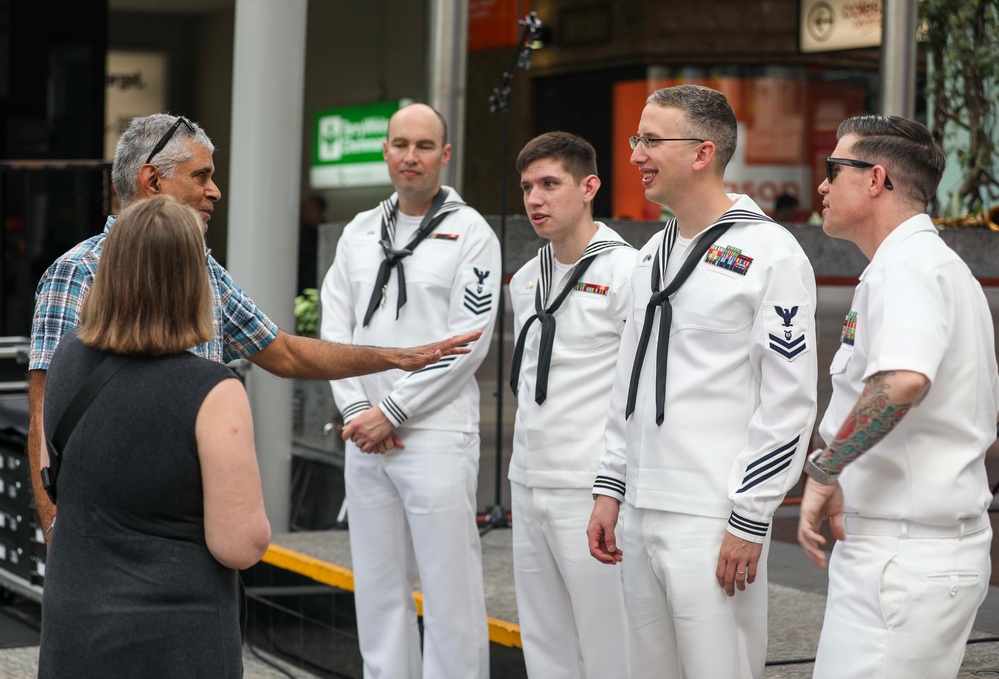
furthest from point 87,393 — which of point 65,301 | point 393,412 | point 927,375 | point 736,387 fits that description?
point 393,412

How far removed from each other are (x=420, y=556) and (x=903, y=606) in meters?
2.24

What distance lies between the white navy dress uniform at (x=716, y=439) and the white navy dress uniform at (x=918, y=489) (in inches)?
11.9

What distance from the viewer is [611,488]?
3406 mm

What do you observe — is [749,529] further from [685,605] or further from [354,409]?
[354,409]

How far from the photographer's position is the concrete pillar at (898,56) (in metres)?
8.79

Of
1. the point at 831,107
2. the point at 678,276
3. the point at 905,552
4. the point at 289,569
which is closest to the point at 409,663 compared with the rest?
the point at 289,569

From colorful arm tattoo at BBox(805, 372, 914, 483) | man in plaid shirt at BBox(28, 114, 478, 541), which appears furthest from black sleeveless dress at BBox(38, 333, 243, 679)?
colorful arm tattoo at BBox(805, 372, 914, 483)

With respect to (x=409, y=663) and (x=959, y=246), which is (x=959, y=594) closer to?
(x=409, y=663)

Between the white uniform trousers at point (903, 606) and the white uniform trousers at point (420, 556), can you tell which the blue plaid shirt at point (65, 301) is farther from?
the white uniform trousers at point (903, 606)

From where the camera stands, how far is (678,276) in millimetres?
3207

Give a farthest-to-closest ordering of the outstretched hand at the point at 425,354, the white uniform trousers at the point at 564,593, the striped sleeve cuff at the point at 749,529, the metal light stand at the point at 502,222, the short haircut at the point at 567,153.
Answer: the metal light stand at the point at 502,222
the short haircut at the point at 567,153
the white uniform trousers at the point at 564,593
the outstretched hand at the point at 425,354
the striped sleeve cuff at the point at 749,529

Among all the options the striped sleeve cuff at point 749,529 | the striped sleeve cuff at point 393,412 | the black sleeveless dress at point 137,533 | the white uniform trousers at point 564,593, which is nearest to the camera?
the black sleeveless dress at point 137,533

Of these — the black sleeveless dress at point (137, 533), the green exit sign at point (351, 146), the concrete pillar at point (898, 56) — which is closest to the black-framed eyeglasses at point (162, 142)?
→ the black sleeveless dress at point (137, 533)

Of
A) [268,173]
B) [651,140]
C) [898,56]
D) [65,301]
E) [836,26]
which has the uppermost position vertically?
[836,26]
